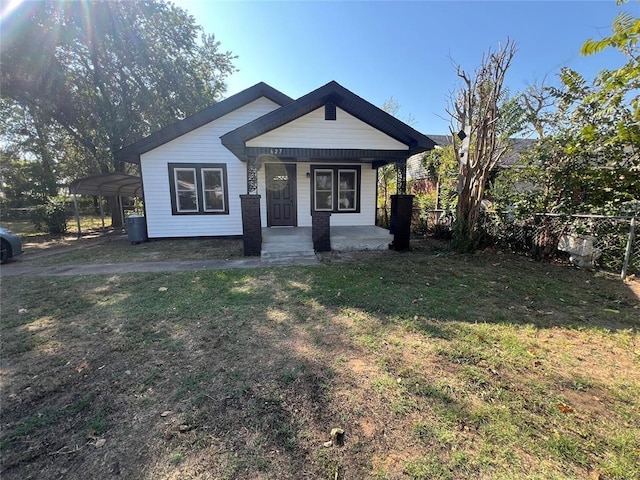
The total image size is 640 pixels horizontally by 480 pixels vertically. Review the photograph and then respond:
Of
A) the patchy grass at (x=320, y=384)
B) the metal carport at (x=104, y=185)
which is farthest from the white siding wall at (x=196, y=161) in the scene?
the patchy grass at (x=320, y=384)

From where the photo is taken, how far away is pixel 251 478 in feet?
5.41

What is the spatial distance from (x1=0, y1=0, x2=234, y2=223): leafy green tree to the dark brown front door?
28.9 feet

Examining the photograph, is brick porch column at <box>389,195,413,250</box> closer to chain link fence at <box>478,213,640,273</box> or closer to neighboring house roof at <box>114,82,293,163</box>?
chain link fence at <box>478,213,640,273</box>

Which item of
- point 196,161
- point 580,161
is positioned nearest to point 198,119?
point 196,161

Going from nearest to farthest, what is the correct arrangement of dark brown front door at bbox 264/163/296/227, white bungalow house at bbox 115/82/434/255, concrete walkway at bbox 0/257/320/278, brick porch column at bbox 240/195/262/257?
concrete walkway at bbox 0/257/320/278
brick porch column at bbox 240/195/262/257
white bungalow house at bbox 115/82/434/255
dark brown front door at bbox 264/163/296/227

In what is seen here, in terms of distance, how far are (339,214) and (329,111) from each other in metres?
3.74

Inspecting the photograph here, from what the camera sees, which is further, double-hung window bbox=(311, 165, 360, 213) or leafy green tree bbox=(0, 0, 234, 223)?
leafy green tree bbox=(0, 0, 234, 223)

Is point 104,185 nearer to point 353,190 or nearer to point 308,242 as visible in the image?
point 308,242

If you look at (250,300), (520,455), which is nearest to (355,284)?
(250,300)

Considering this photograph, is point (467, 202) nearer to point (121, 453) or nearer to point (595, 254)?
point (595, 254)

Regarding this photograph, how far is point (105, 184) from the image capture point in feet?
40.2

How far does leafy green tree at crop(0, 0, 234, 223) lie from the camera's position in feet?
35.2

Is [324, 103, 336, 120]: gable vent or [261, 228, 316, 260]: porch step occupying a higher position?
[324, 103, 336, 120]: gable vent

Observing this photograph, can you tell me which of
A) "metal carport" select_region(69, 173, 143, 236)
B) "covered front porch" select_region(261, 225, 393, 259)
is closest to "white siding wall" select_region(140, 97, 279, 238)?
"metal carport" select_region(69, 173, 143, 236)
